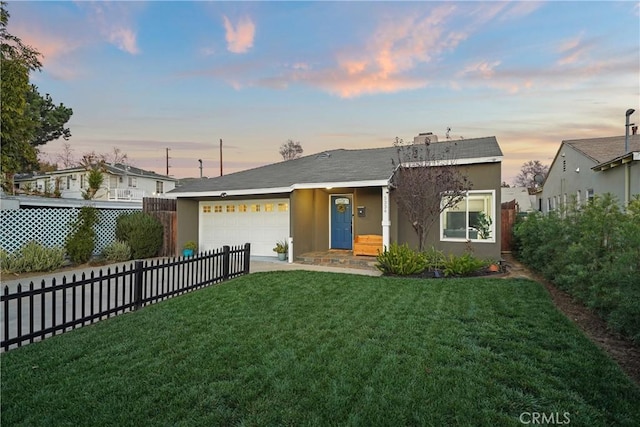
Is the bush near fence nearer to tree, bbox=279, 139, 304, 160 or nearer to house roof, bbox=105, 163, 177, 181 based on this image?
tree, bbox=279, 139, 304, 160

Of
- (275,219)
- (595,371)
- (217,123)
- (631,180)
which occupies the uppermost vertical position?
(217,123)

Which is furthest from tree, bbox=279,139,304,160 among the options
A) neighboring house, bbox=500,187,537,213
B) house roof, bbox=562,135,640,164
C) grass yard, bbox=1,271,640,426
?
grass yard, bbox=1,271,640,426

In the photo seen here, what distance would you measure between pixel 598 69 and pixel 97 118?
2006cm

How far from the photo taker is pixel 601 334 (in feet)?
15.5

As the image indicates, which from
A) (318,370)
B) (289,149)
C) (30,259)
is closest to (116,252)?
(30,259)

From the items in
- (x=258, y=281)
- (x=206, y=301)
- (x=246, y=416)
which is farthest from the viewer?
(x=258, y=281)

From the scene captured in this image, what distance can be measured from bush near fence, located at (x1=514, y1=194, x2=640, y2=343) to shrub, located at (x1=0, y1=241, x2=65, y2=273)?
12.9m

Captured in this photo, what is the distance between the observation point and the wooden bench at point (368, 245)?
1175 cm

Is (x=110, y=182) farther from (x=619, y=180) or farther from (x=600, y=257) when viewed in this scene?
(x=619, y=180)

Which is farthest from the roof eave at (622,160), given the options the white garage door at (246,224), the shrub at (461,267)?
the white garage door at (246,224)

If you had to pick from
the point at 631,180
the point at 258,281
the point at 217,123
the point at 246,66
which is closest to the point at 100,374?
the point at 258,281

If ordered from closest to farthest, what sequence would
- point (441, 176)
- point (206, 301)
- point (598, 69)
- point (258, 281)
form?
point (206, 301)
point (258, 281)
point (441, 176)
point (598, 69)

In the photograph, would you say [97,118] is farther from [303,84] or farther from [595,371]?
[595,371]

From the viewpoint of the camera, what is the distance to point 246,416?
8.71 ft
